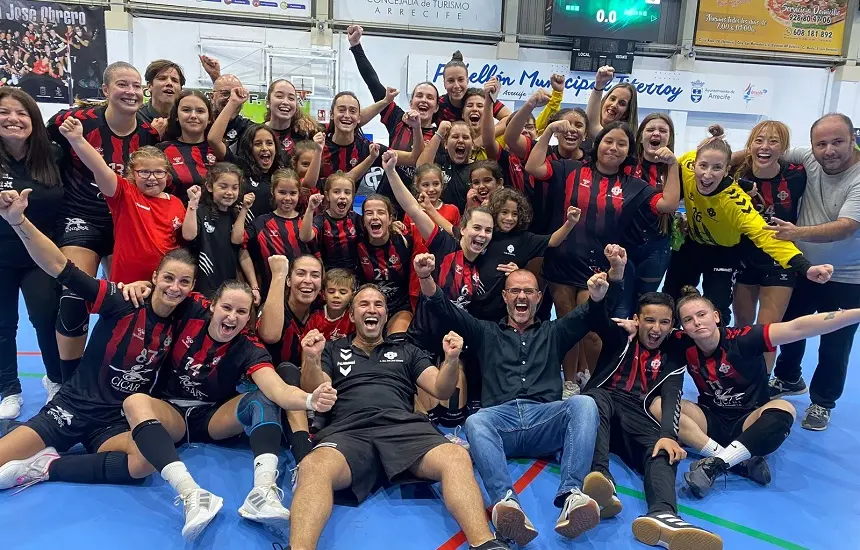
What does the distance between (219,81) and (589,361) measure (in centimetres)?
404

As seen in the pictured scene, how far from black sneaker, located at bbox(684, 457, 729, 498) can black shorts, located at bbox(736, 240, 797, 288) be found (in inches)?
64.9

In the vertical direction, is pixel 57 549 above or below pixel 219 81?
below

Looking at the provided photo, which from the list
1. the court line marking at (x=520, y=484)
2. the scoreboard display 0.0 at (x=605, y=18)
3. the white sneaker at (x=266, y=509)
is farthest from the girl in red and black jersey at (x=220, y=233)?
the scoreboard display 0.0 at (x=605, y=18)

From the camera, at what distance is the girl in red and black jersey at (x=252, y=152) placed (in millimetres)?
4426

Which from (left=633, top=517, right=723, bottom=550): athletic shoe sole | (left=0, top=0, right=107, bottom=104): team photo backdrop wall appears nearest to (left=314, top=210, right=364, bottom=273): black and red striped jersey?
(left=633, top=517, right=723, bottom=550): athletic shoe sole

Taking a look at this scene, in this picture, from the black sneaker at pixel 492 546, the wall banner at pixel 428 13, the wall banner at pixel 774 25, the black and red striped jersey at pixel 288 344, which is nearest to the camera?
the black sneaker at pixel 492 546

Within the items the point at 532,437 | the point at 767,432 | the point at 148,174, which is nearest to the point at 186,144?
the point at 148,174

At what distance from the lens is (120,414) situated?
3357 mm

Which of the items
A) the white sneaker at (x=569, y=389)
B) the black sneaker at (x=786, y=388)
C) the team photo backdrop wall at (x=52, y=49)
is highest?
the team photo backdrop wall at (x=52, y=49)

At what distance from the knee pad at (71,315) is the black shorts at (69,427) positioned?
24.9 inches

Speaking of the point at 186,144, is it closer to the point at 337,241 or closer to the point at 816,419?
the point at 337,241

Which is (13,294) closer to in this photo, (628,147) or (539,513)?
(539,513)

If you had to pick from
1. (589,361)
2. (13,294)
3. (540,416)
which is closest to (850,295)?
(589,361)

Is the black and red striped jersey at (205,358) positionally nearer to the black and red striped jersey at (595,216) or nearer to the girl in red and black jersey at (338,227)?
the girl in red and black jersey at (338,227)
